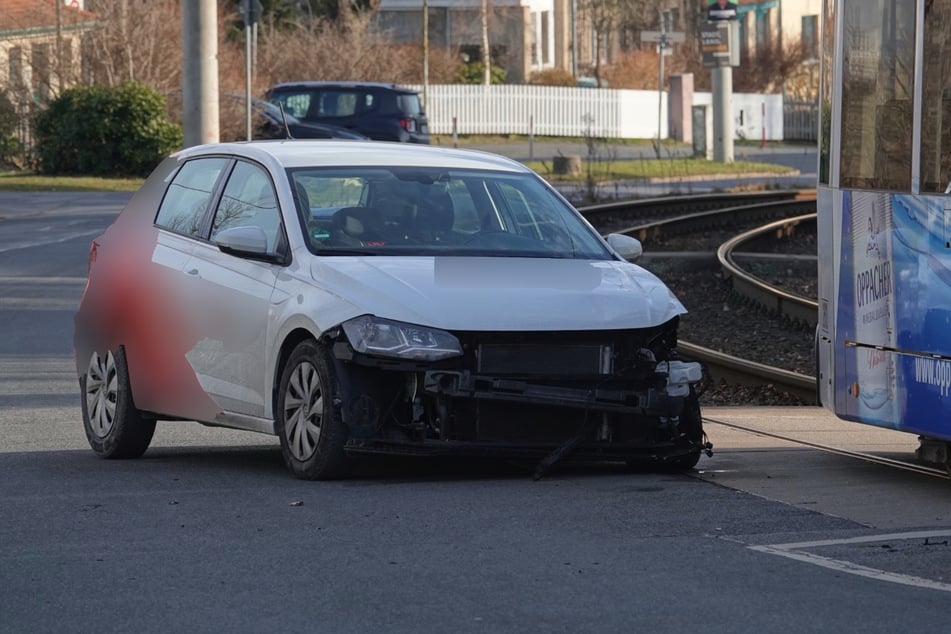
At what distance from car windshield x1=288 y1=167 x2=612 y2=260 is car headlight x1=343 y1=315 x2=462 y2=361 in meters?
0.70

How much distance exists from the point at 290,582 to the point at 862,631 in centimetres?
183

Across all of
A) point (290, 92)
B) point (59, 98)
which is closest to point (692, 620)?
point (290, 92)

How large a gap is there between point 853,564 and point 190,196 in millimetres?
4453

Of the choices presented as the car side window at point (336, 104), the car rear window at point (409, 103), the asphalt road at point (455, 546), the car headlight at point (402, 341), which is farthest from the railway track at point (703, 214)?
the car headlight at point (402, 341)

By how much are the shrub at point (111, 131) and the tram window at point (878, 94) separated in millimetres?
28092

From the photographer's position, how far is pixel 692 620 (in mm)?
5180

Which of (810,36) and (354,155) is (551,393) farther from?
(810,36)

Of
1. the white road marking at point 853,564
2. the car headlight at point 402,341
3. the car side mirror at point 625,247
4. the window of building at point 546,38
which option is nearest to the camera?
the white road marking at point 853,564

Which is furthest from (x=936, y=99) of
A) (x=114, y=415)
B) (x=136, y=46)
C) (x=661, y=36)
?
(x=661, y=36)

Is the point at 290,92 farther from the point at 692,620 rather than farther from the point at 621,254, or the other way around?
the point at 692,620

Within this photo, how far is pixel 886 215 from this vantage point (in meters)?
7.77

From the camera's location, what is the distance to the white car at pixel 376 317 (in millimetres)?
7520

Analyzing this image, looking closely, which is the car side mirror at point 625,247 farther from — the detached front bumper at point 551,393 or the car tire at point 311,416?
the car tire at point 311,416

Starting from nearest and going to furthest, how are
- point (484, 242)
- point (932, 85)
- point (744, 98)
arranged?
point (932, 85) → point (484, 242) → point (744, 98)
